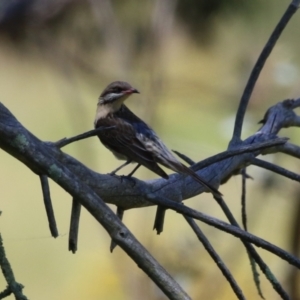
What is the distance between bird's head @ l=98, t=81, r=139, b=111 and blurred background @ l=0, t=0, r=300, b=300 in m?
0.61

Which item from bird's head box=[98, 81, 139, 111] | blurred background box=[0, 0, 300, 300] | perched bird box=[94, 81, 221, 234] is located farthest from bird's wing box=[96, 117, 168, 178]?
blurred background box=[0, 0, 300, 300]

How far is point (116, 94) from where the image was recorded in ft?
8.30

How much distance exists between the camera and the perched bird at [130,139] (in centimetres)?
171

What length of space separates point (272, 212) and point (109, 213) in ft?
11.9

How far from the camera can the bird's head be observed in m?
2.52

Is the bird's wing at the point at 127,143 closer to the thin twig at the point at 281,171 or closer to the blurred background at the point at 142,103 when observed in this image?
the thin twig at the point at 281,171

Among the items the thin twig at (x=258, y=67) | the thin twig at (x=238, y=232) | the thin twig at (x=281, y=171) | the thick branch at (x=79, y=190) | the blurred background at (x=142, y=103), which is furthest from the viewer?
the blurred background at (x=142, y=103)

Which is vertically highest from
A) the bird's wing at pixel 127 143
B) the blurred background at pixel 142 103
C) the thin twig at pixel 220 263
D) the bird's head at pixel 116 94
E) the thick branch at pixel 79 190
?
the blurred background at pixel 142 103

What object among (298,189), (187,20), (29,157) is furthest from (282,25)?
(187,20)

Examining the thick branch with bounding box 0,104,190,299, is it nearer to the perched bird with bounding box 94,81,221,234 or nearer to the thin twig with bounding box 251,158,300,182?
the perched bird with bounding box 94,81,221,234

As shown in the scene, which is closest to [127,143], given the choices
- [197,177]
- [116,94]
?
[116,94]

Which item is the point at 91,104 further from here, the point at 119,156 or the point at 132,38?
the point at 119,156

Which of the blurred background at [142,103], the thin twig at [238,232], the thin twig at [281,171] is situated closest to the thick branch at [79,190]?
the thin twig at [238,232]

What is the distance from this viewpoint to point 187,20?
4008mm
